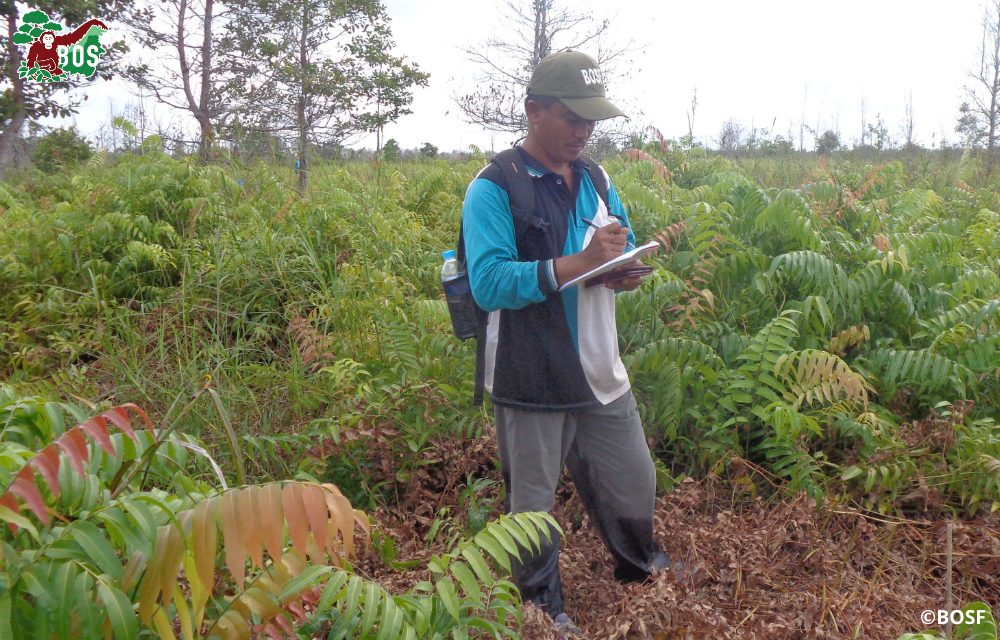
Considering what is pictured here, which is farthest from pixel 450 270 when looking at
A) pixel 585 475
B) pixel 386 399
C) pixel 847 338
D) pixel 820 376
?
pixel 847 338

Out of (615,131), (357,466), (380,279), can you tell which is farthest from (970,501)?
(615,131)

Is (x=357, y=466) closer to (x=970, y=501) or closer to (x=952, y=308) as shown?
(x=970, y=501)

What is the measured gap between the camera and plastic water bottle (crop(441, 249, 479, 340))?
296cm

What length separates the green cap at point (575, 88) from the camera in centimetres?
279

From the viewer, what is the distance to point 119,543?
1.98 metres

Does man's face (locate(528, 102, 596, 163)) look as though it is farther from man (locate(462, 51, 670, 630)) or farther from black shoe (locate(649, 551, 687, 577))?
black shoe (locate(649, 551, 687, 577))

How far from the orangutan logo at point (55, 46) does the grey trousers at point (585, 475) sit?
9.60 metres

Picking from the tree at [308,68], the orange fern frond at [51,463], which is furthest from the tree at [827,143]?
the orange fern frond at [51,463]

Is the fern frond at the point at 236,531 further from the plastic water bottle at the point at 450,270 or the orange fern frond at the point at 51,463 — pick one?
the plastic water bottle at the point at 450,270

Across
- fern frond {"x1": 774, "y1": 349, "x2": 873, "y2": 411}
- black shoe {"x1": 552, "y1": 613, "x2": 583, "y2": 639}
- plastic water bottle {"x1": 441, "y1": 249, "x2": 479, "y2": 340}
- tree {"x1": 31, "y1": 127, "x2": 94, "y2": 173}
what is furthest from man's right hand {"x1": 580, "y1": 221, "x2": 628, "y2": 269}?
tree {"x1": 31, "y1": 127, "x2": 94, "y2": 173}

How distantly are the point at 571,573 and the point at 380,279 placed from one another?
Result: 2411 mm

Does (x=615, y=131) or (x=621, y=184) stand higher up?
(x=615, y=131)

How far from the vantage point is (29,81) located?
12.5 m

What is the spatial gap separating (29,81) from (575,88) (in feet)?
40.7
